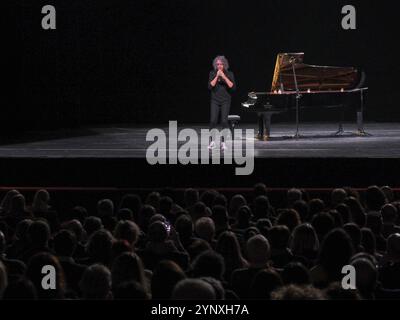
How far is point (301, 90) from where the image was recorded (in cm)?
1262

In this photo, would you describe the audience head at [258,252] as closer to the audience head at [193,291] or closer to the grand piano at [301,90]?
the audience head at [193,291]

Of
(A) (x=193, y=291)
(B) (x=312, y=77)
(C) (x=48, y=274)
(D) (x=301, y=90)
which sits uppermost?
(B) (x=312, y=77)

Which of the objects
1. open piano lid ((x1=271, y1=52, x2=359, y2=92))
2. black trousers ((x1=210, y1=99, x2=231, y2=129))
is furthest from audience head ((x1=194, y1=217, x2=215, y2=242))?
open piano lid ((x1=271, y1=52, x2=359, y2=92))

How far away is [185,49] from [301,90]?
4309 millimetres

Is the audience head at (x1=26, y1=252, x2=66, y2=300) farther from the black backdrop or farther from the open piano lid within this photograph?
the black backdrop

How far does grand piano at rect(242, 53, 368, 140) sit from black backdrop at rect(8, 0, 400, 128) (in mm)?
3488

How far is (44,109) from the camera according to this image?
50.5ft

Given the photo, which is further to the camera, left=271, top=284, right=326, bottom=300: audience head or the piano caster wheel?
the piano caster wheel

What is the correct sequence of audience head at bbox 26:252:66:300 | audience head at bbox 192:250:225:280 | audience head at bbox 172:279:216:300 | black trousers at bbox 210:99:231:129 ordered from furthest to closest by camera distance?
black trousers at bbox 210:99:231:129 → audience head at bbox 192:250:225:280 → audience head at bbox 26:252:66:300 → audience head at bbox 172:279:216:300

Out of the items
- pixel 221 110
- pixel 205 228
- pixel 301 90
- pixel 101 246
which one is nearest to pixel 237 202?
pixel 205 228

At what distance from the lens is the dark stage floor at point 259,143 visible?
9555mm

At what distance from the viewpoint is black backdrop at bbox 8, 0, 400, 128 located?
15.8 meters

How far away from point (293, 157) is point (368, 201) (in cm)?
230

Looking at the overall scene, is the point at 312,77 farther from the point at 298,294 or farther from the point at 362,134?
the point at 298,294
